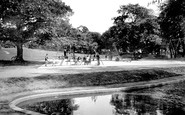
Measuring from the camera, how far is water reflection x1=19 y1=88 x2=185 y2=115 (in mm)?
13959

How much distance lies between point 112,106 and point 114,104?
506 mm

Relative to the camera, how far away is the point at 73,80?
21812 mm

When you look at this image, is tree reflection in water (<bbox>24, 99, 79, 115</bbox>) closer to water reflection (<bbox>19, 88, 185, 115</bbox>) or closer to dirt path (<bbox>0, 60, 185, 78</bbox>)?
water reflection (<bbox>19, 88, 185, 115</bbox>)

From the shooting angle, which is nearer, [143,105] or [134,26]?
[143,105]

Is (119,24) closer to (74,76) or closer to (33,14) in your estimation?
(33,14)

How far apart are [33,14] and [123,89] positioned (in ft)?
75.0

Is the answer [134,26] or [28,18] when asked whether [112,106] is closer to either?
[28,18]

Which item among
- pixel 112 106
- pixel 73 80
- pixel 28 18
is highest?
pixel 28 18

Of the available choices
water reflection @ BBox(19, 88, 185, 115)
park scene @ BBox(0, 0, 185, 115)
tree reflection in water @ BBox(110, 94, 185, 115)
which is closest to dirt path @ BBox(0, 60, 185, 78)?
park scene @ BBox(0, 0, 185, 115)

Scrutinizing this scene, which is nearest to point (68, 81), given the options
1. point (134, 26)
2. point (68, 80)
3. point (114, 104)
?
point (68, 80)

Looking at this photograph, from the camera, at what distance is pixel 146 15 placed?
77.0 meters

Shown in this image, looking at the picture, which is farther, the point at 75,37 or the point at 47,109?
the point at 75,37

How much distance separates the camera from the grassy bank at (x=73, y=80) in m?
18.5

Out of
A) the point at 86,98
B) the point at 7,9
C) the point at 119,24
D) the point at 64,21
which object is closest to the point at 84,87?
the point at 86,98
